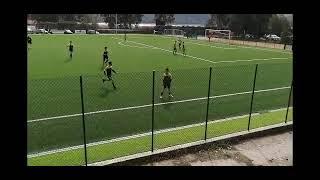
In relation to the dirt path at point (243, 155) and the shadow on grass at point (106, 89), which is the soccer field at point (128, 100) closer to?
the shadow on grass at point (106, 89)

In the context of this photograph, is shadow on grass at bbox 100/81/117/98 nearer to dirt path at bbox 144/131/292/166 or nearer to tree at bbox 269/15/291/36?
dirt path at bbox 144/131/292/166

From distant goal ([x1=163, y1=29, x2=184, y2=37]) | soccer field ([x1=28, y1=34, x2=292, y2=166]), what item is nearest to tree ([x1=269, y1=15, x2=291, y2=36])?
distant goal ([x1=163, y1=29, x2=184, y2=37])

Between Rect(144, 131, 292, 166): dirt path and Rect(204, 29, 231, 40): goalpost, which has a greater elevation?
Rect(204, 29, 231, 40): goalpost

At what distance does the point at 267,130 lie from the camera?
13102 mm

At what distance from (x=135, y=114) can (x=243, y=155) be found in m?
5.37

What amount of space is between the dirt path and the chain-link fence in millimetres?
706

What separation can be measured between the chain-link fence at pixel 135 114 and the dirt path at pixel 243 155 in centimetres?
71

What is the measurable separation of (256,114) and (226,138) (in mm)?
4156

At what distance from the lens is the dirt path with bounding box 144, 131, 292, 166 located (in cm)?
1060

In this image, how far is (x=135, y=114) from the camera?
1540cm

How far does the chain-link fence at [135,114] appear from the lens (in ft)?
37.5

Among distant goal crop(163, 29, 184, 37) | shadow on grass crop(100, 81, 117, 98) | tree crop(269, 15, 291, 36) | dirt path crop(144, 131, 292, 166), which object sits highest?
tree crop(269, 15, 291, 36)

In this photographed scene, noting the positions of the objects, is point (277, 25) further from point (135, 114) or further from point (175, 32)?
point (135, 114)
